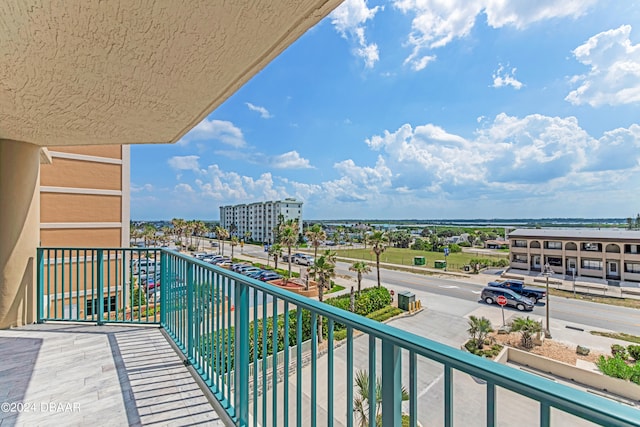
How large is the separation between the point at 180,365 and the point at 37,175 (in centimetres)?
287

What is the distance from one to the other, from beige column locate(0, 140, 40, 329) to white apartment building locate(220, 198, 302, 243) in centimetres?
4978

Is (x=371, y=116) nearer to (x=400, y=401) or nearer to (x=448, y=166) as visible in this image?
(x=448, y=166)

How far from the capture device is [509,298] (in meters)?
19.8

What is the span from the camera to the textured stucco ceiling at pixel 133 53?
1.36 meters

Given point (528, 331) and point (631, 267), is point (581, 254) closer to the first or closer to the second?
point (631, 267)

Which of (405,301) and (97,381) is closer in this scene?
(97,381)

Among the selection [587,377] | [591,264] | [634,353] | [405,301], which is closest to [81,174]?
[405,301]

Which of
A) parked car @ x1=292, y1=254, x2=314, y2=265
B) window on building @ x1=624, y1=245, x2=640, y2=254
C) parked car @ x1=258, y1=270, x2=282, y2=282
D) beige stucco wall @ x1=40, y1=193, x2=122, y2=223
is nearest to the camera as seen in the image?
beige stucco wall @ x1=40, y1=193, x2=122, y2=223

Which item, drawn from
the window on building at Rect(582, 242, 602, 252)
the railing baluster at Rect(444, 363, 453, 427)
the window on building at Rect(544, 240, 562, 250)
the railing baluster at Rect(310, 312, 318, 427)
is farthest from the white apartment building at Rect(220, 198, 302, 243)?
the railing baluster at Rect(444, 363, 453, 427)

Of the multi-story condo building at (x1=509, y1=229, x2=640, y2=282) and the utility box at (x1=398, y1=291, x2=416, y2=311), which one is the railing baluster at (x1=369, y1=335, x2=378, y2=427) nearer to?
the utility box at (x1=398, y1=291, x2=416, y2=311)

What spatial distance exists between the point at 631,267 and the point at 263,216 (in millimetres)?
49966

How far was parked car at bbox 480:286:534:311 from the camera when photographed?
1930cm

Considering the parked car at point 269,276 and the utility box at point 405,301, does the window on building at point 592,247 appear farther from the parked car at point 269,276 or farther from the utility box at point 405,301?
the parked car at point 269,276

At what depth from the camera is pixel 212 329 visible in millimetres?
1952
